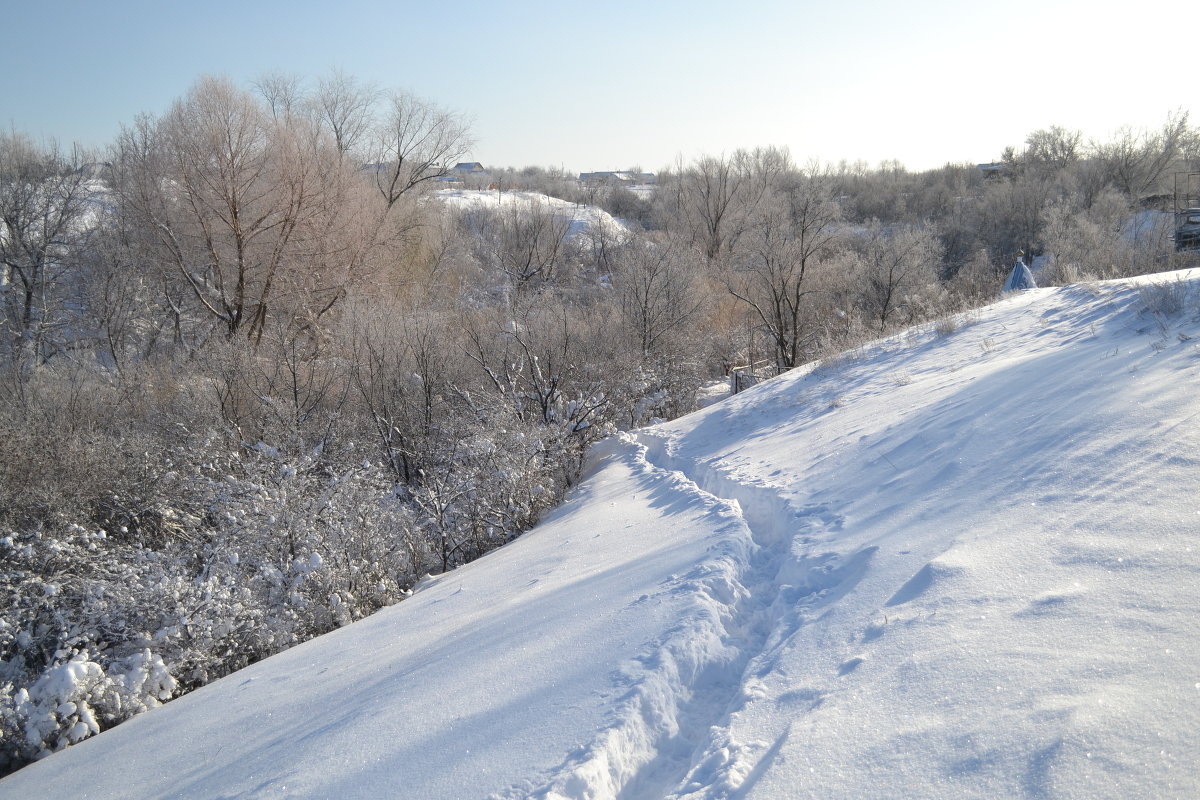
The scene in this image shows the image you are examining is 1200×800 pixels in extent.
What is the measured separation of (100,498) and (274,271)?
10.8 metres

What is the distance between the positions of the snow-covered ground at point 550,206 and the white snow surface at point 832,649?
34.3 m

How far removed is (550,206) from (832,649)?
4054 centimetres

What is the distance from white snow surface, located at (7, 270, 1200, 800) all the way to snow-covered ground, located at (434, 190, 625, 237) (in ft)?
113

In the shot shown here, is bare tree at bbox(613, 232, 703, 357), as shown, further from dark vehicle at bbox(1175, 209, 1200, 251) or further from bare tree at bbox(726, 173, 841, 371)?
dark vehicle at bbox(1175, 209, 1200, 251)

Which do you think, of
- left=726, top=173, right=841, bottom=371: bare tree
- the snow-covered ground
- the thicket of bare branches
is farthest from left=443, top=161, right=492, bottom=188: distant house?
left=726, top=173, right=841, bottom=371: bare tree

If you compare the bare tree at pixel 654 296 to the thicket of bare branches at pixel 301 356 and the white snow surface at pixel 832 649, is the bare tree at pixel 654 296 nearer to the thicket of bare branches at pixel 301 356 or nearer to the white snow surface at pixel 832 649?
the thicket of bare branches at pixel 301 356

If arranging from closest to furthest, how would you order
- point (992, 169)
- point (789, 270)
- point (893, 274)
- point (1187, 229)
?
point (789, 270), point (1187, 229), point (893, 274), point (992, 169)

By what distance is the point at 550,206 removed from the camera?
41.6 m

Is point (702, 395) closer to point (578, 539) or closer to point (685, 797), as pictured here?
point (578, 539)

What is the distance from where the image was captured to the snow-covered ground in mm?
40356

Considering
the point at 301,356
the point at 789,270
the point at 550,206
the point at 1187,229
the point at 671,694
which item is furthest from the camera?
the point at 550,206

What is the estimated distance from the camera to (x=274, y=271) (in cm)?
1930

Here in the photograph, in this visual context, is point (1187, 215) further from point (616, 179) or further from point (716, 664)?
point (616, 179)

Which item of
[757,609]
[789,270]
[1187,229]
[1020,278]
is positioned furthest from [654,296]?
[1187,229]
